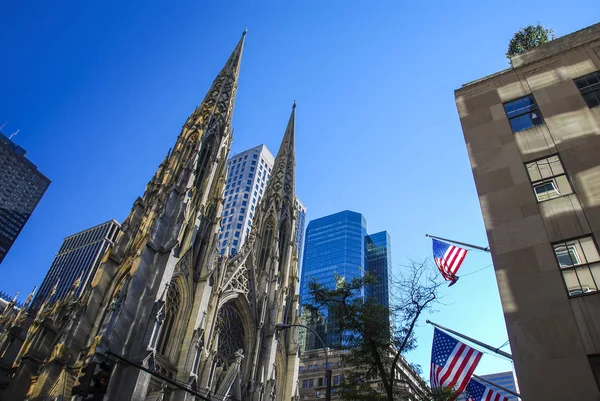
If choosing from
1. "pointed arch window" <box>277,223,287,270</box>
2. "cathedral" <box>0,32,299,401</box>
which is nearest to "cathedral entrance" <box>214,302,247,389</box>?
"cathedral" <box>0,32,299,401</box>

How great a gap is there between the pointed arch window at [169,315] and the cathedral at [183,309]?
0.07 meters

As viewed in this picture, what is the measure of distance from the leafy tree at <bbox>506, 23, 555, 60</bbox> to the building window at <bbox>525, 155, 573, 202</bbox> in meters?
14.0

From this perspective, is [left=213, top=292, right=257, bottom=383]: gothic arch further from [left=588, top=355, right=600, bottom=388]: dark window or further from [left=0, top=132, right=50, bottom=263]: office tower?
[left=0, top=132, right=50, bottom=263]: office tower

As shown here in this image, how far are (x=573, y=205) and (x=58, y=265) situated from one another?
139 m

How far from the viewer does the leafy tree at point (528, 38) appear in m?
26.2

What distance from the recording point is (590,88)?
53.1 feet

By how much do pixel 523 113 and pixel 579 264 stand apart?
719cm

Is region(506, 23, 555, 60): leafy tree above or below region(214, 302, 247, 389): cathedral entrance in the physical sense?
above

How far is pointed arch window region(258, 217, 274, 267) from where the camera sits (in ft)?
145

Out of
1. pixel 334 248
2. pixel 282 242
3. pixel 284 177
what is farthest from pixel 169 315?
pixel 334 248

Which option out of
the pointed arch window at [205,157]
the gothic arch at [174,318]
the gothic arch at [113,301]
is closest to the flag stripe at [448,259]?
the gothic arch at [174,318]

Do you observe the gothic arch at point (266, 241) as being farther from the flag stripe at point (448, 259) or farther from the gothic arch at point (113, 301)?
the flag stripe at point (448, 259)

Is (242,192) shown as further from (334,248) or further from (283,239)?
(283,239)

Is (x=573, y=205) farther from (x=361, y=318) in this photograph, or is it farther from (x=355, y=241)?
(x=355, y=241)
